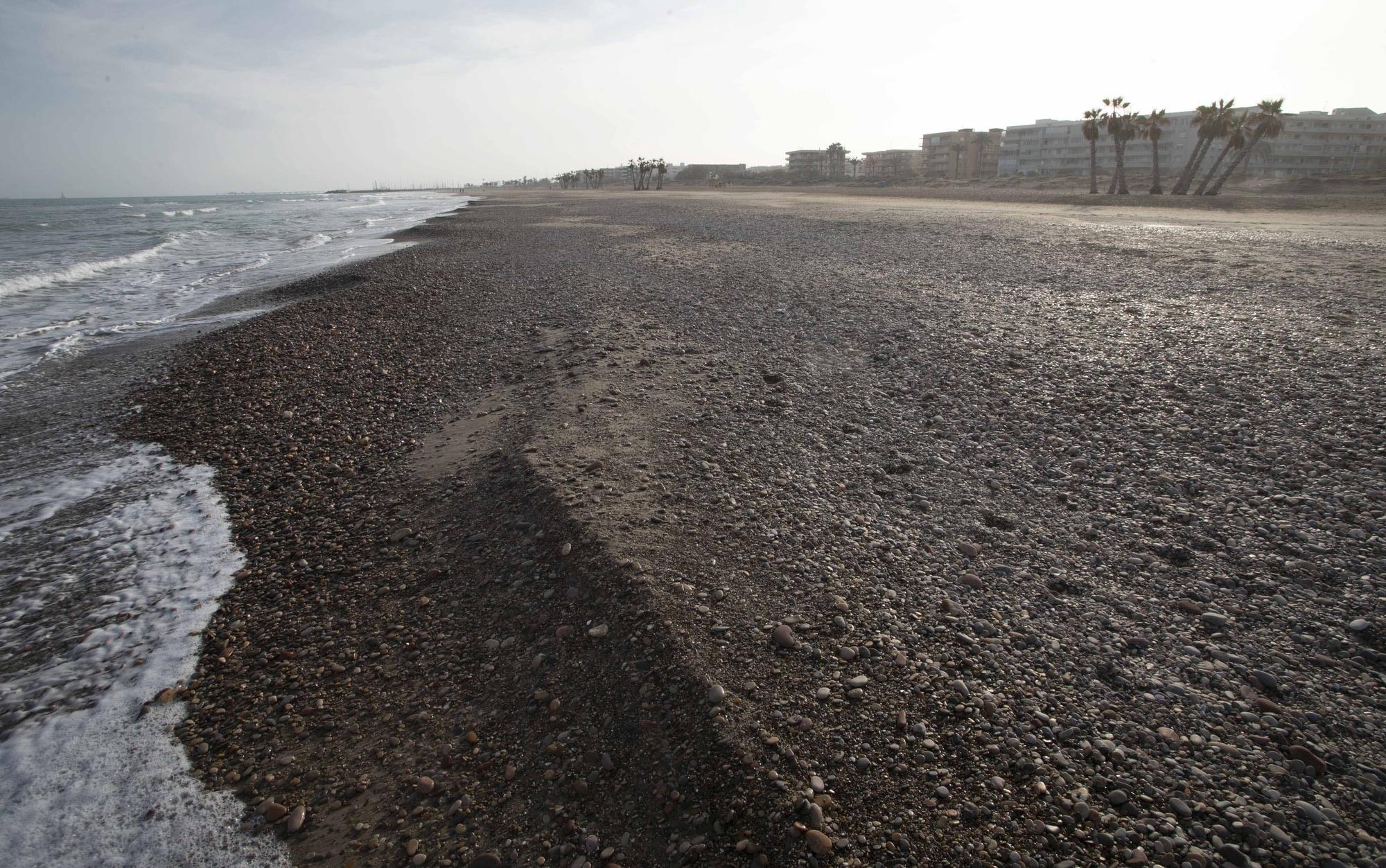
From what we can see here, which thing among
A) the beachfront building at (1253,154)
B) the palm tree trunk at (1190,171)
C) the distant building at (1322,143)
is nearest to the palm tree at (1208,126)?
the palm tree trunk at (1190,171)

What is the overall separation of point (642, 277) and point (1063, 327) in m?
8.05

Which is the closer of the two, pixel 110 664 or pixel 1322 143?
pixel 110 664

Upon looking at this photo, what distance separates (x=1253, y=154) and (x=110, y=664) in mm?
96256

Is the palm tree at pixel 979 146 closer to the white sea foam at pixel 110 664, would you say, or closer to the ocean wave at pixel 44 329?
the ocean wave at pixel 44 329

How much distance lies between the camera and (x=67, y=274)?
70.3ft

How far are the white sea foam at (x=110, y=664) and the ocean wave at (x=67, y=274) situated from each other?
18.2 m

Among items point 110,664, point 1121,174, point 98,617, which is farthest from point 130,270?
point 1121,174

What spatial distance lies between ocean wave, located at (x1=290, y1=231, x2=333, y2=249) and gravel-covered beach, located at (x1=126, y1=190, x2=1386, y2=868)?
23625mm

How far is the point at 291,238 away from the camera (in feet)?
109

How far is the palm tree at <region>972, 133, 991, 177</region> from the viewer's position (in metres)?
93.3

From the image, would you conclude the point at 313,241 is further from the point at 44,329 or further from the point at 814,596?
the point at 814,596

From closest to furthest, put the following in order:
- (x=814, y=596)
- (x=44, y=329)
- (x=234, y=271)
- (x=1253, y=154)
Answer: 1. (x=814, y=596)
2. (x=44, y=329)
3. (x=234, y=271)
4. (x=1253, y=154)

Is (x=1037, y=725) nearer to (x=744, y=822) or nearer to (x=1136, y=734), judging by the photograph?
(x=1136, y=734)

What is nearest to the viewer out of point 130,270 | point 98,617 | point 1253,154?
point 98,617
